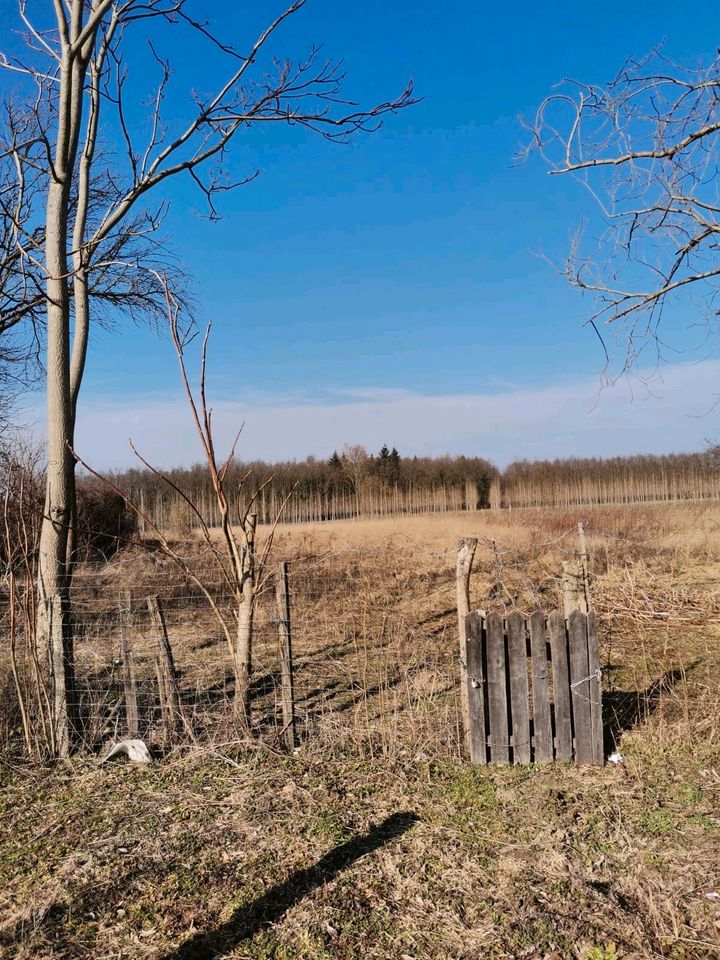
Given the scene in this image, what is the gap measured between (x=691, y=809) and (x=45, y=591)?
14.9ft

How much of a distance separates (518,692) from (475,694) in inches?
11.1

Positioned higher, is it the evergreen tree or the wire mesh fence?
the evergreen tree

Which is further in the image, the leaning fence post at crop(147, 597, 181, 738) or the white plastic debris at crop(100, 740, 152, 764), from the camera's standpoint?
the leaning fence post at crop(147, 597, 181, 738)

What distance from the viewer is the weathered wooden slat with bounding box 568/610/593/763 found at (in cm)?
477

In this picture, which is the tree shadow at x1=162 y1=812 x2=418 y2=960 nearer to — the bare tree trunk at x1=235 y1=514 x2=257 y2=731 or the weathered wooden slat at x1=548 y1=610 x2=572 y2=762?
the weathered wooden slat at x1=548 y1=610 x2=572 y2=762

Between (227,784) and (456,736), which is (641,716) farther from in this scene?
(227,784)

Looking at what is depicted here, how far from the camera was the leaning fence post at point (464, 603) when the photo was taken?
491cm

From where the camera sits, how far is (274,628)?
9609 mm

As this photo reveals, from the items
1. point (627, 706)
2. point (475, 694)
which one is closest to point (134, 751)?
point (475, 694)

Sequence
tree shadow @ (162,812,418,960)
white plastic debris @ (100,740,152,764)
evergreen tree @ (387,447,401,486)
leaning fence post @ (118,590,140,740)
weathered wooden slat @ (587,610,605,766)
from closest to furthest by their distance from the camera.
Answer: tree shadow @ (162,812,418,960)
weathered wooden slat @ (587,610,605,766)
white plastic debris @ (100,740,152,764)
leaning fence post @ (118,590,140,740)
evergreen tree @ (387,447,401,486)

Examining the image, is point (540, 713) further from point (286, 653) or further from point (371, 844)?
point (286, 653)

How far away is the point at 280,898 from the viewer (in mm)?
3316

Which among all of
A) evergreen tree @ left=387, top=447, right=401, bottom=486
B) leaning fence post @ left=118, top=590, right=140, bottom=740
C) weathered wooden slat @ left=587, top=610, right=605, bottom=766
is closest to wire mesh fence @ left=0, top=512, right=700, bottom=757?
leaning fence post @ left=118, top=590, right=140, bottom=740

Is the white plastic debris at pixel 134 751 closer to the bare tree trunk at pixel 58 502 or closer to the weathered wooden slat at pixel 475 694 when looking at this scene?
the bare tree trunk at pixel 58 502
